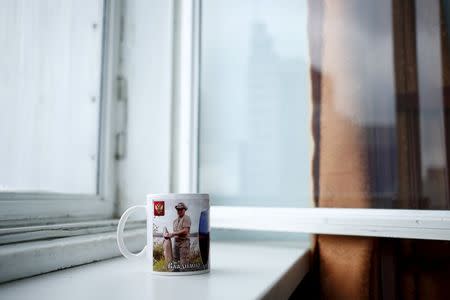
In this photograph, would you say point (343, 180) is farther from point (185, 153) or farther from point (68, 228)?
point (68, 228)

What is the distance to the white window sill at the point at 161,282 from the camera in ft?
1.65

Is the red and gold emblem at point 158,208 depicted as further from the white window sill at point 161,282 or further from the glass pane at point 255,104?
the glass pane at point 255,104

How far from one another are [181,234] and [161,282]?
0.07 metres

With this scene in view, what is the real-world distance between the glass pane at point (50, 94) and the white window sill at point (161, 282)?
0.29m

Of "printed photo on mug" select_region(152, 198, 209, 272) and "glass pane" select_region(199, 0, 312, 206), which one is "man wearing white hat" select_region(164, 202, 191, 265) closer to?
"printed photo on mug" select_region(152, 198, 209, 272)

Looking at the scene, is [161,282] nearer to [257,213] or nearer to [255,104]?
[257,213]

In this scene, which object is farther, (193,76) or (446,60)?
(193,76)

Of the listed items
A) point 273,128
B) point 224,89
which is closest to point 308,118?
point 273,128

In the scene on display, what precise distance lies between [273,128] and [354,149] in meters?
0.24

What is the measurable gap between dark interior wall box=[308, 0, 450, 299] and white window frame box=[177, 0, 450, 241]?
0.04 metres

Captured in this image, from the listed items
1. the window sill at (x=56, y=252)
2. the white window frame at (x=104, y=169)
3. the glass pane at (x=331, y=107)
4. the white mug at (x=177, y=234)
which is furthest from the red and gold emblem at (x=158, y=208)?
the glass pane at (x=331, y=107)

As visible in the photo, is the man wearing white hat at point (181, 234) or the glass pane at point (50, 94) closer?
the man wearing white hat at point (181, 234)

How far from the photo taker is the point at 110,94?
1.11 meters

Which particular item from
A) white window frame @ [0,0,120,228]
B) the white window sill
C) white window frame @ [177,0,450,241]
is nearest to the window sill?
the white window sill
